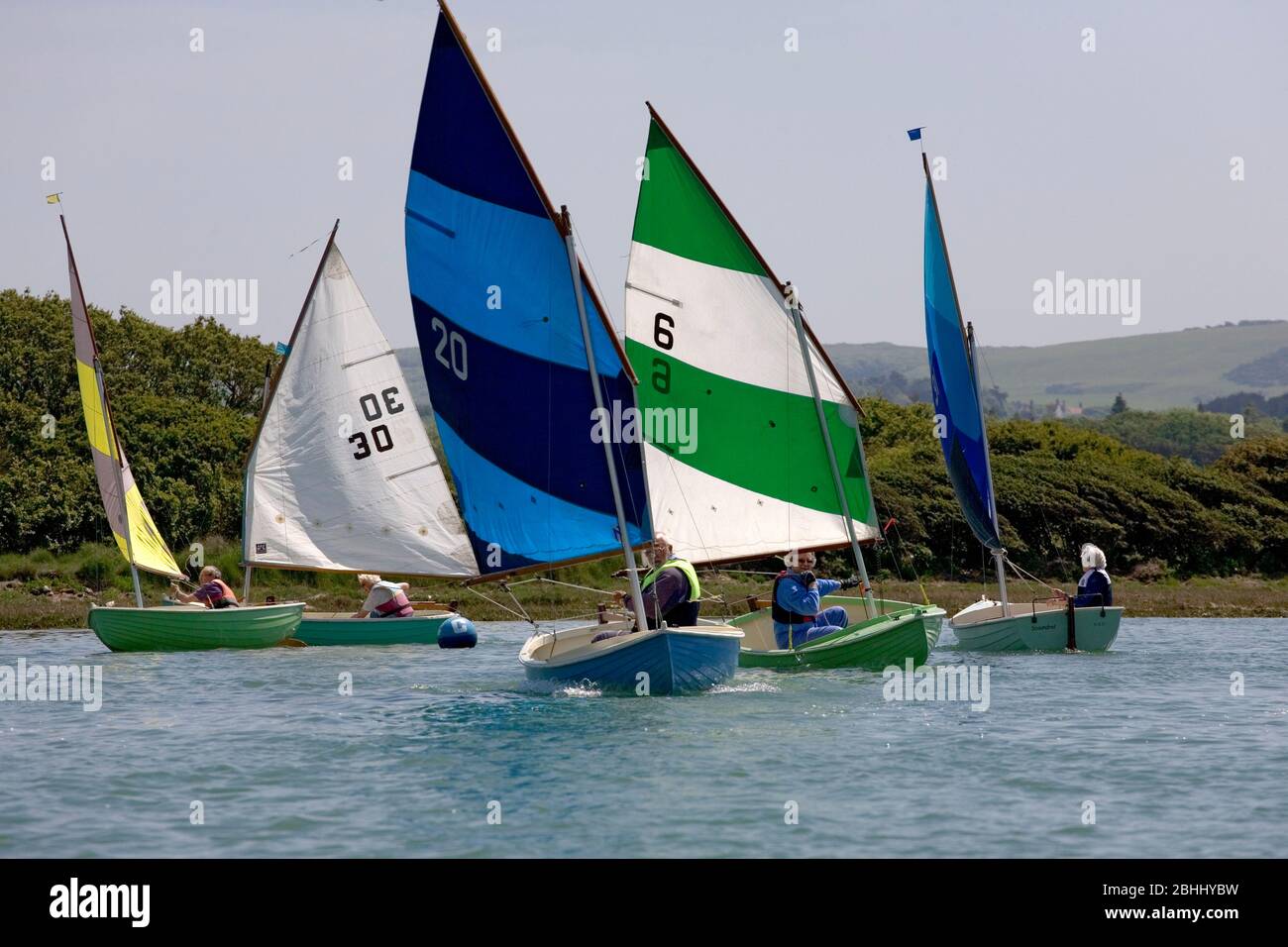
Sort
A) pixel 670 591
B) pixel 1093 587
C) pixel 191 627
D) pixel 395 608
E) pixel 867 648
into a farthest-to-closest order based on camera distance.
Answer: pixel 395 608
pixel 191 627
pixel 1093 587
pixel 867 648
pixel 670 591

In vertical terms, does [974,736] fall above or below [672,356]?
below

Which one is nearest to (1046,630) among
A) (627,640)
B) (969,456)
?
(969,456)

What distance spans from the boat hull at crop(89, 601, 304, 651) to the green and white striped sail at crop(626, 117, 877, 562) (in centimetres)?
982

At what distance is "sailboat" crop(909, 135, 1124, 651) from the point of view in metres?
31.1

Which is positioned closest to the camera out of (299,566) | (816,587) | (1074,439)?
(816,587)

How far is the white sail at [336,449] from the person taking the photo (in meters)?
36.5

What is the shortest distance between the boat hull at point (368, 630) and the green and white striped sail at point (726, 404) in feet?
27.5

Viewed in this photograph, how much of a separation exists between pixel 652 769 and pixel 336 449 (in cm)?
2112

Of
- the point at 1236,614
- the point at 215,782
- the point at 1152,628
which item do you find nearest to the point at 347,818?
the point at 215,782

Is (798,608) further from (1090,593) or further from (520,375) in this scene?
(1090,593)

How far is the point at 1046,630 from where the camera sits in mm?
31047

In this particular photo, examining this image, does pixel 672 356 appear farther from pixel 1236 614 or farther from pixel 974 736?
pixel 1236 614

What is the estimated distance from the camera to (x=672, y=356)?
28781mm

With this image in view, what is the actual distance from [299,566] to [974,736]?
20.9 metres
